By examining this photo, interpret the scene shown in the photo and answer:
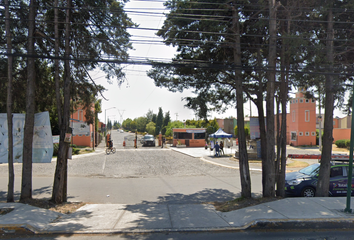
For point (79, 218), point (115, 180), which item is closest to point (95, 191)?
point (115, 180)

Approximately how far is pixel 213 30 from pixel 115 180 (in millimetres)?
10023

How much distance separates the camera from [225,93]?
14305 millimetres

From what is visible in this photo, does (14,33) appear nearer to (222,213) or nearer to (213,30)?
(213,30)

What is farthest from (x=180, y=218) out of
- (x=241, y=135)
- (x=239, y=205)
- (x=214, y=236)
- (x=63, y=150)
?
(x=63, y=150)

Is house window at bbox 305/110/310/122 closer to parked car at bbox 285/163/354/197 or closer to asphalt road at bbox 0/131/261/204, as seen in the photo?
asphalt road at bbox 0/131/261/204

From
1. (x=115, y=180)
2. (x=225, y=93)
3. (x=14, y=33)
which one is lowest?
(x=115, y=180)

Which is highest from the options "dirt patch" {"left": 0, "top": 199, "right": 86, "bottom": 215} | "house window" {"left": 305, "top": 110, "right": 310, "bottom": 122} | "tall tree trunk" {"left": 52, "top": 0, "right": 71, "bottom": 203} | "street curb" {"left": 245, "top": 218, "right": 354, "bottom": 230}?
"house window" {"left": 305, "top": 110, "right": 310, "bottom": 122}

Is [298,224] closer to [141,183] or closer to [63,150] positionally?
[63,150]

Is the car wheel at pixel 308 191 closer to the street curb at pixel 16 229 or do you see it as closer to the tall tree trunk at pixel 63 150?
the tall tree trunk at pixel 63 150

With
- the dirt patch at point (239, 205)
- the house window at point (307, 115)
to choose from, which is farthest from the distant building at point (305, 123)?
the dirt patch at point (239, 205)

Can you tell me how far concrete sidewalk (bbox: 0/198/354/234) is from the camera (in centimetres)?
686

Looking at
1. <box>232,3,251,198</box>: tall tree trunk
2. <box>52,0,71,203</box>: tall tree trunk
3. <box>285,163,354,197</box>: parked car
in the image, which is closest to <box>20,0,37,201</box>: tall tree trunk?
<box>52,0,71,203</box>: tall tree trunk

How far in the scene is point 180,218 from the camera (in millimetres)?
7754

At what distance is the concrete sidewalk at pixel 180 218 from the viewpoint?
6.86 meters
